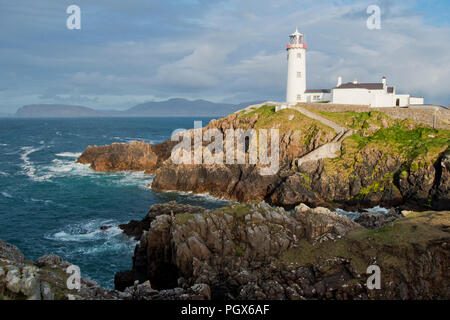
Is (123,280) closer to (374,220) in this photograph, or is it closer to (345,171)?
(374,220)

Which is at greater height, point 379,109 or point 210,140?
point 379,109

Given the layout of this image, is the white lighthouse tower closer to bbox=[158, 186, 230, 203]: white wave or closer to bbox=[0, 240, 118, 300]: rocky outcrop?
bbox=[158, 186, 230, 203]: white wave

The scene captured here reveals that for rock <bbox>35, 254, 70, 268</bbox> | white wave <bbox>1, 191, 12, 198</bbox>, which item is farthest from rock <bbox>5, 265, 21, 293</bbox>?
white wave <bbox>1, 191, 12, 198</bbox>

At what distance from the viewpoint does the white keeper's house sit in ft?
218

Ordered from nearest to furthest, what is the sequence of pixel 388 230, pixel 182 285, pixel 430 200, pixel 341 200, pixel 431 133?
pixel 182 285, pixel 388 230, pixel 430 200, pixel 341 200, pixel 431 133

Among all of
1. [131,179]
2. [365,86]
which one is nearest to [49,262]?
[131,179]

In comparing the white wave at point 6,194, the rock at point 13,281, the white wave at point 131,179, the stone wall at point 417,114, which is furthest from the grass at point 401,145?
the white wave at point 6,194

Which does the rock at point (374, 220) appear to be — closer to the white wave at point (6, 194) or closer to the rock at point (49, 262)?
the rock at point (49, 262)

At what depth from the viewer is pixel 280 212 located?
99.8ft

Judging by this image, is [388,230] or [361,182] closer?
[388,230]

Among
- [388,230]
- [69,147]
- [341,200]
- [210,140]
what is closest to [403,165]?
[341,200]
